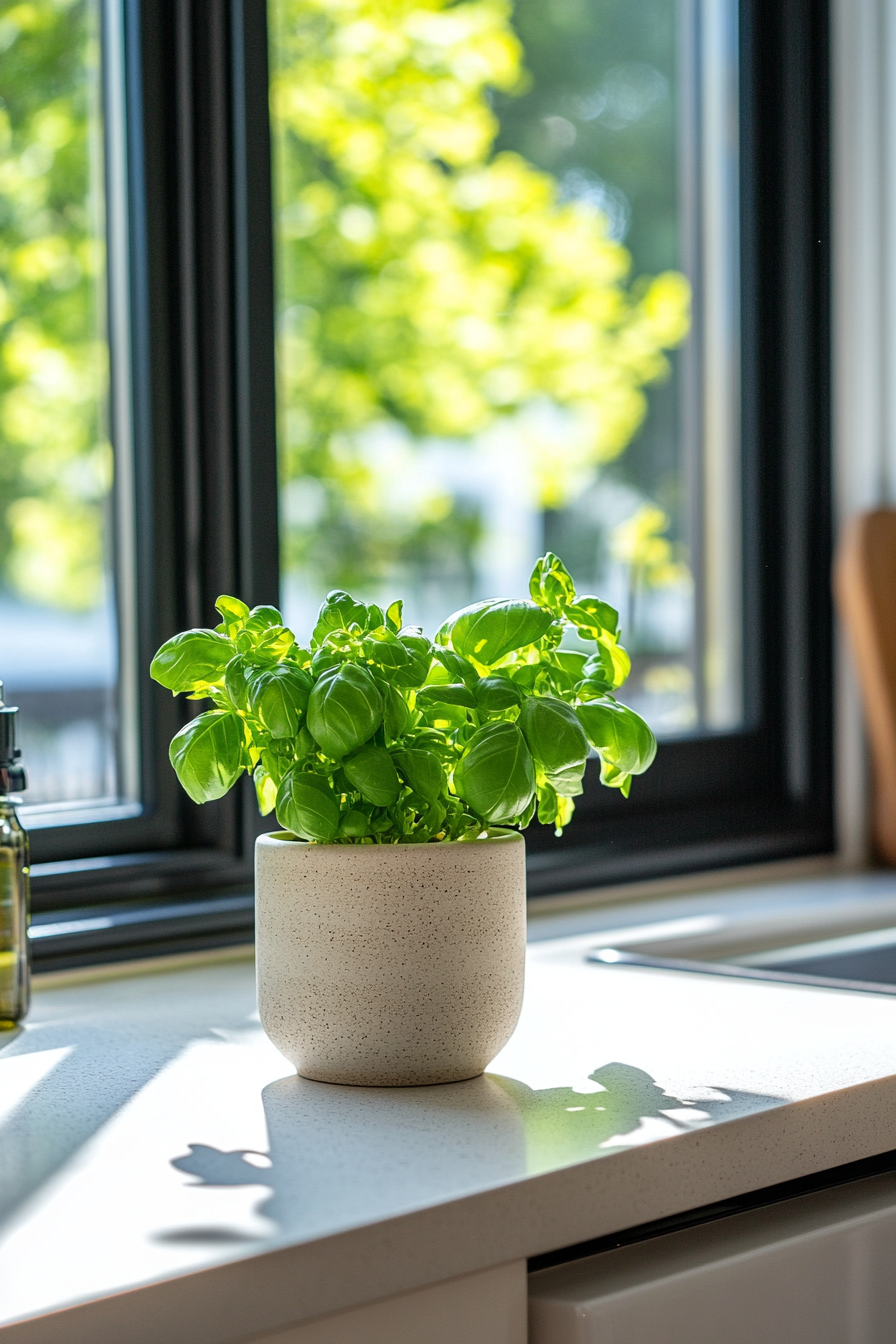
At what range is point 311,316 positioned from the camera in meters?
7.84

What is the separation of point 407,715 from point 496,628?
65 mm

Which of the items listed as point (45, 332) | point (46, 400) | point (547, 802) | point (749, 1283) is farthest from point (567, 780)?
point (46, 400)

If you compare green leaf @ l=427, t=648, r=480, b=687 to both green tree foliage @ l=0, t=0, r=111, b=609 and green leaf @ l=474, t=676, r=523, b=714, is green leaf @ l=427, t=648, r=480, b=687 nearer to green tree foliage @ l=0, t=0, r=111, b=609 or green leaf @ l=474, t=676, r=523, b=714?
green leaf @ l=474, t=676, r=523, b=714

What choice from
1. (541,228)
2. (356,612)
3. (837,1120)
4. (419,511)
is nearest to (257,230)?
(356,612)

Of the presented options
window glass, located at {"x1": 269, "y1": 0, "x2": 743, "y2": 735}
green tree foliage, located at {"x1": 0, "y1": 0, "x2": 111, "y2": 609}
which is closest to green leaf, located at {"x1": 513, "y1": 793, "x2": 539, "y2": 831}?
window glass, located at {"x1": 269, "y1": 0, "x2": 743, "y2": 735}

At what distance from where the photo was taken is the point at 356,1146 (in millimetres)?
712

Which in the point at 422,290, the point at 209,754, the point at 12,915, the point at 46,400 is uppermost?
the point at 422,290

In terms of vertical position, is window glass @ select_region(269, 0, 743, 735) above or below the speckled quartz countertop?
above

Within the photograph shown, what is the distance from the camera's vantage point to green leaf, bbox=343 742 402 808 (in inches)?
31.1

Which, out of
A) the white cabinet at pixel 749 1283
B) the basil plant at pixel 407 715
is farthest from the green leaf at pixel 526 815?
the white cabinet at pixel 749 1283

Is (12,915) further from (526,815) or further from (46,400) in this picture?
(46,400)

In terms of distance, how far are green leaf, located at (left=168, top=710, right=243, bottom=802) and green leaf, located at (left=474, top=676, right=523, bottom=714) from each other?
0.13 metres

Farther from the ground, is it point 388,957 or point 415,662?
point 415,662

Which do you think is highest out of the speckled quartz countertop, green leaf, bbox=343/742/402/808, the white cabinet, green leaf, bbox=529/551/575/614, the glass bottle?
green leaf, bbox=529/551/575/614
